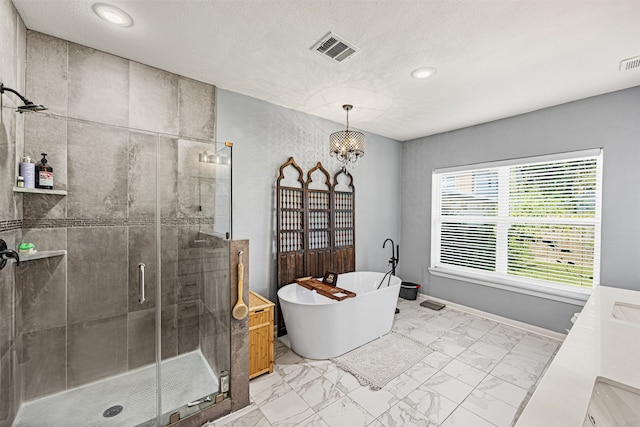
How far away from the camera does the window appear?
2.99m

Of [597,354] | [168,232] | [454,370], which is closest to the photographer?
[597,354]

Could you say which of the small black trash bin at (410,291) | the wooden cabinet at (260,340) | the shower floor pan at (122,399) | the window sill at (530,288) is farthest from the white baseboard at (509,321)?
the shower floor pan at (122,399)

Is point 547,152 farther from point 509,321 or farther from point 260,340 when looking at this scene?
point 260,340

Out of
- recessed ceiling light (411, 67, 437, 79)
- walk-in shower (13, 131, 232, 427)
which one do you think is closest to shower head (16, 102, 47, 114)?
walk-in shower (13, 131, 232, 427)

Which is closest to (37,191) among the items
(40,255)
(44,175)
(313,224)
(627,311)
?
(44,175)

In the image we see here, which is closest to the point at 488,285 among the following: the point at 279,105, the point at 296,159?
the point at 296,159

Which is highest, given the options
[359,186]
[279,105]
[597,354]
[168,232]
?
[279,105]

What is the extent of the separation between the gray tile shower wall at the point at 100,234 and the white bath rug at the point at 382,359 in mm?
1173

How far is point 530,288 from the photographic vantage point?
10.8 ft

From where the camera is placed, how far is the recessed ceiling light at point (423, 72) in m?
2.35

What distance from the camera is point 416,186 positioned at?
455 cm

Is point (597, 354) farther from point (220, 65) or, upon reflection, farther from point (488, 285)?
point (220, 65)

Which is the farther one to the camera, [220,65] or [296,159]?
[296,159]

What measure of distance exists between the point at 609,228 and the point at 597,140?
936 mm
